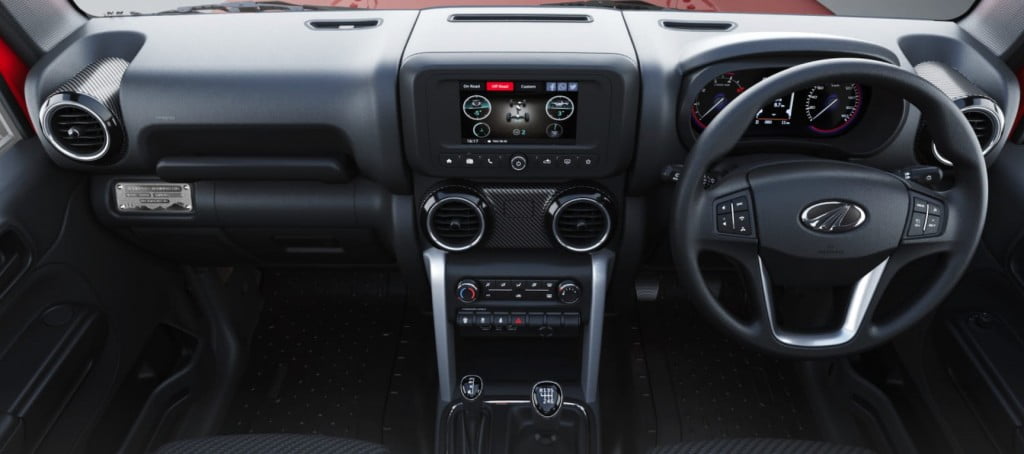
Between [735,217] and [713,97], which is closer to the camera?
[735,217]

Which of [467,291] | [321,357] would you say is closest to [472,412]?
[467,291]

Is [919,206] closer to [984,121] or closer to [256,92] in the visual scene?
[984,121]

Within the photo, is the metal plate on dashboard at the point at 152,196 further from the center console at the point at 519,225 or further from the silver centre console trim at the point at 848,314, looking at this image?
the silver centre console trim at the point at 848,314

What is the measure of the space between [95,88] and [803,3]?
2.20 m

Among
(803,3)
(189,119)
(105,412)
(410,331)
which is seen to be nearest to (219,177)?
(189,119)

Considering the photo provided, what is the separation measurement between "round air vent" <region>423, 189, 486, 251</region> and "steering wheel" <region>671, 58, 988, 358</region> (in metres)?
0.55

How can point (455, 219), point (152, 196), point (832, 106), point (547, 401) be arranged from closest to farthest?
point (832, 106)
point (455, 219)
point (152, 196)
point (547, 401)

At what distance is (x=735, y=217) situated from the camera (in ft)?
4.60

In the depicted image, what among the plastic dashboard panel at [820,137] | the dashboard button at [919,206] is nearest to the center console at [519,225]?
the plastic dashboard panel at [820,137]

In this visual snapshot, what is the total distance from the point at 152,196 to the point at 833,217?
1684 mm

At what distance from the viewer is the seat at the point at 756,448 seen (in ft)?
4.86

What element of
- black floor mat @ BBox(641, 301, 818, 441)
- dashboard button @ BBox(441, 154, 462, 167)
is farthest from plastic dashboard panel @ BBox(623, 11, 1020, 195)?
black floor mat @ BBox(641, 301, 818, 441)

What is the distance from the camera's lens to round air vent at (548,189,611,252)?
5.81ft

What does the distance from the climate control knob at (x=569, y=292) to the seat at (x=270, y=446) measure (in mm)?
649
